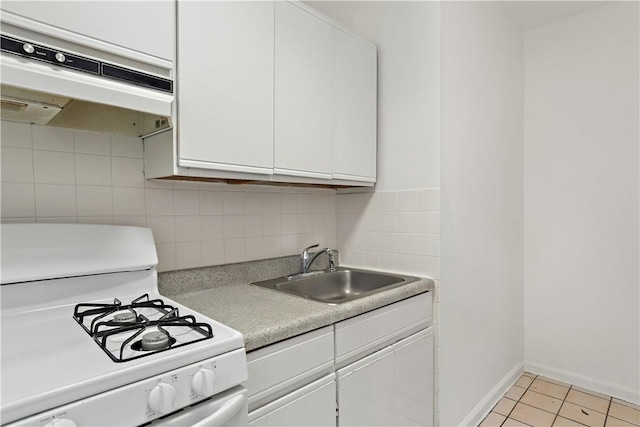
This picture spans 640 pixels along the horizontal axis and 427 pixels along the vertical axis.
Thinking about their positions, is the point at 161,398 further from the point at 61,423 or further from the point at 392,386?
the point at 392,386

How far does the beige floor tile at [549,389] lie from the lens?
237 cm

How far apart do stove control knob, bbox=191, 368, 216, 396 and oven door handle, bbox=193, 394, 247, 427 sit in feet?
0.16

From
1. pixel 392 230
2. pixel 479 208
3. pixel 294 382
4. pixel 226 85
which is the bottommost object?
pixel 294 382

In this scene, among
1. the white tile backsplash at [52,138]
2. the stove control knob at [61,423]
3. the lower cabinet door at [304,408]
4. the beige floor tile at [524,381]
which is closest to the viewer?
the stove control knob at [61,423]

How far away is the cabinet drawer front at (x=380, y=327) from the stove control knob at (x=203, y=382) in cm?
58

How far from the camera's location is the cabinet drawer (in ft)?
3.57

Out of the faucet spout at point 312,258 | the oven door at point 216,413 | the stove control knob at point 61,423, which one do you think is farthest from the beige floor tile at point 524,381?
the stove control knob at point 61,423

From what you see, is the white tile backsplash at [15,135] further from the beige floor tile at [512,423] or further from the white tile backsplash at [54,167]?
the beige floor tile at [512,423]

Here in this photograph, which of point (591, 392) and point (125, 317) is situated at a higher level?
point (125, 317)

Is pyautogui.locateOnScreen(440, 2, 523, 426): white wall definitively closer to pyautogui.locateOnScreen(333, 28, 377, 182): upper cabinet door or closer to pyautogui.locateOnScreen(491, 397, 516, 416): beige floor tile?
pyautogui.locateOnScreen(491, 397, 516, 416): beige floor tile

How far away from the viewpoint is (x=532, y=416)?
211 cm

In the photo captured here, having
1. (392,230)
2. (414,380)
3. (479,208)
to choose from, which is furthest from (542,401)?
(392,230)

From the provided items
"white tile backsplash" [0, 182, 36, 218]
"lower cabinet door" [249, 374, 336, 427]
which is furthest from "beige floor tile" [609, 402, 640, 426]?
"white tile backsplash" [0, 182, 36, 218]

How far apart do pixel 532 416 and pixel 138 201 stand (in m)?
2.41
